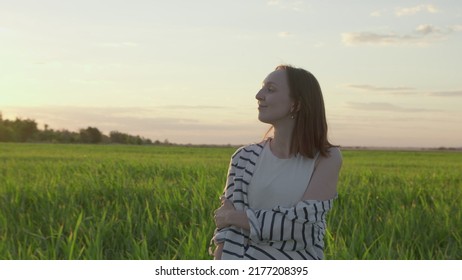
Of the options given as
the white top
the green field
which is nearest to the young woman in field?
the white top

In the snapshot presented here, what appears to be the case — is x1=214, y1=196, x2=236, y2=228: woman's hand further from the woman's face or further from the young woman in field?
the woman's face

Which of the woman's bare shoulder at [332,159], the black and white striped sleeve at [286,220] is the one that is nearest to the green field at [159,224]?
the black and white striped sleeve at [286,220]

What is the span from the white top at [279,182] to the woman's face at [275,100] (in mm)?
202

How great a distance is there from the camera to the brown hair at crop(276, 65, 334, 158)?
263 cm

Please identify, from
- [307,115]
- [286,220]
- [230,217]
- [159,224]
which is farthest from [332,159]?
[159,224]

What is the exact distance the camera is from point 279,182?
2.63m

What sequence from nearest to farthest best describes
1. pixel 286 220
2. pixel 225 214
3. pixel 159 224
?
pixel 286 220
pixel 225 214
pixel 159 224

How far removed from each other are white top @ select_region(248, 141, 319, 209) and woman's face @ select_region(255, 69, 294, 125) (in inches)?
8.0

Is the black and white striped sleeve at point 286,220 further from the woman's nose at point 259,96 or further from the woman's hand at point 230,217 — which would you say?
the woman's nose at point 259,96

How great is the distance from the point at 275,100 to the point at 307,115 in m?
0.17

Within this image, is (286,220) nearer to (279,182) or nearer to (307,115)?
(279,182)

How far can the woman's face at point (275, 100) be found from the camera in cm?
265
